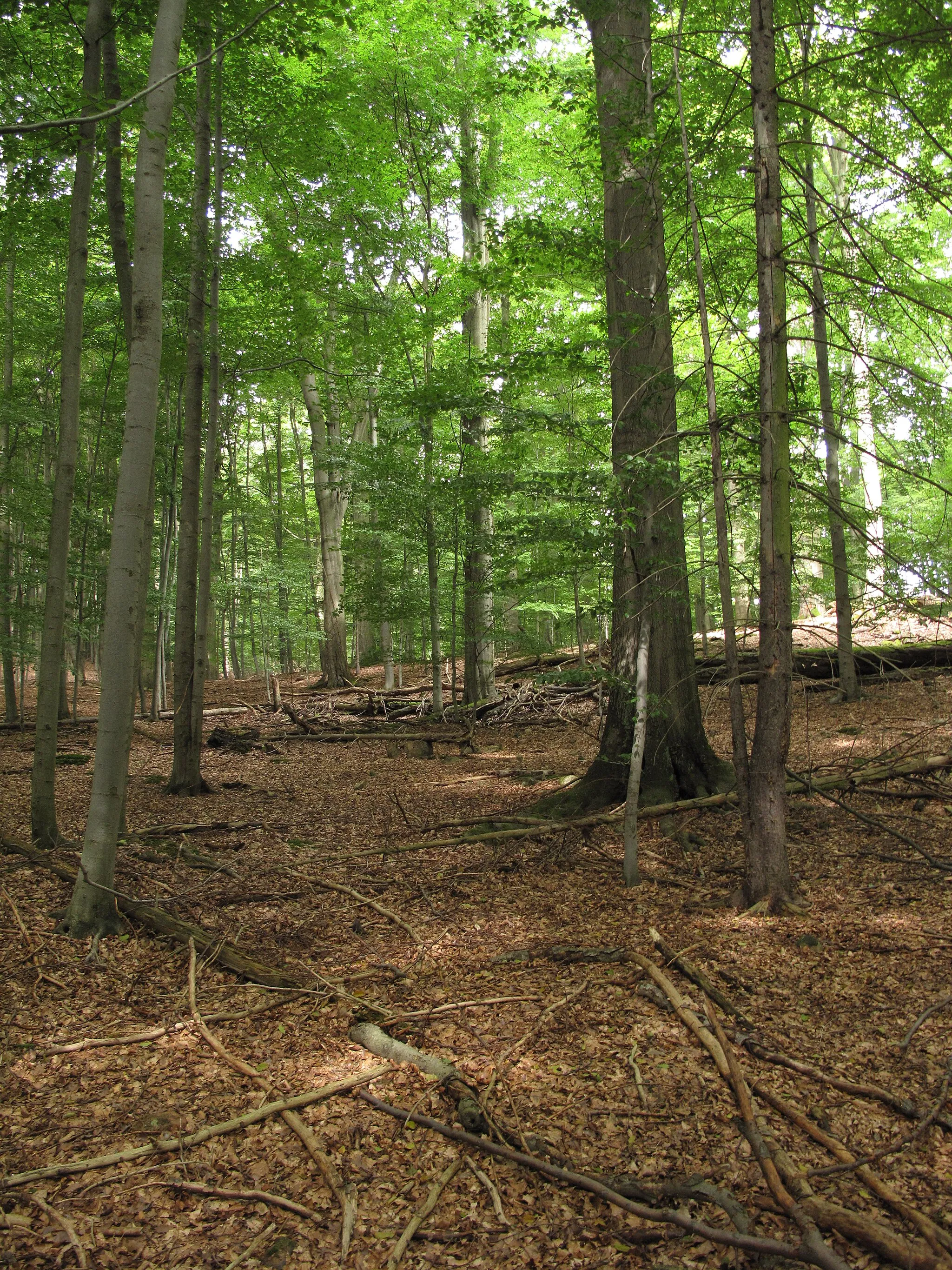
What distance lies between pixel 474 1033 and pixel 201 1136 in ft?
4.09

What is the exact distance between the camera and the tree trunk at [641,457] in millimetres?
5062

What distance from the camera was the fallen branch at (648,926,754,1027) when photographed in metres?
3.53

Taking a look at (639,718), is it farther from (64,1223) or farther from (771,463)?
(64,1223)

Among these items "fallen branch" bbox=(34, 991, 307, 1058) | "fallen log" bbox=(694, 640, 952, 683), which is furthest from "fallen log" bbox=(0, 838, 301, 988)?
"fallen log" bbox=(694, 640, 952, 683)

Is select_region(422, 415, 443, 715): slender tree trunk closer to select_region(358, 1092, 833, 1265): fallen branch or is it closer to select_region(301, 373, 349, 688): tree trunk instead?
→ select_region(301, 373, 349, 688): tree trunk

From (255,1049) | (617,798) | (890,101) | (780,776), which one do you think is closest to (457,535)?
(617,798)

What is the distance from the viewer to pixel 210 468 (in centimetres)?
947

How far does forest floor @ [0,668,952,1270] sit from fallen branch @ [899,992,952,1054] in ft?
0.14

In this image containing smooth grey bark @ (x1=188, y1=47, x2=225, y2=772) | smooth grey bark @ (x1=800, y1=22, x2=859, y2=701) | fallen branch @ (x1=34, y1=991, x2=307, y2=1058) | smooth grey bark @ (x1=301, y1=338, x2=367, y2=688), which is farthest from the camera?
smooth grey bark @ (x1=301, y1=338, x2=367, y2=688)

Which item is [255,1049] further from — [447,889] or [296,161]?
[296,161]

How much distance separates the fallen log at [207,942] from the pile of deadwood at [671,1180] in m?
0.38

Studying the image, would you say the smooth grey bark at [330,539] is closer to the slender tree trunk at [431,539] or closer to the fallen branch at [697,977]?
the slender tree trunk at [431,539]

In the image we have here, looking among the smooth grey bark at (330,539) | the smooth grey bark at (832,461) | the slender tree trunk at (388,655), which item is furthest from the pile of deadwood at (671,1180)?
the smooth grey bark at (330,539)

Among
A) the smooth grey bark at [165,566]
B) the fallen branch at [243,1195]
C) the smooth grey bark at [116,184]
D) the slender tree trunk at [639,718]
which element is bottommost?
the fallen branch at [243,1195]
